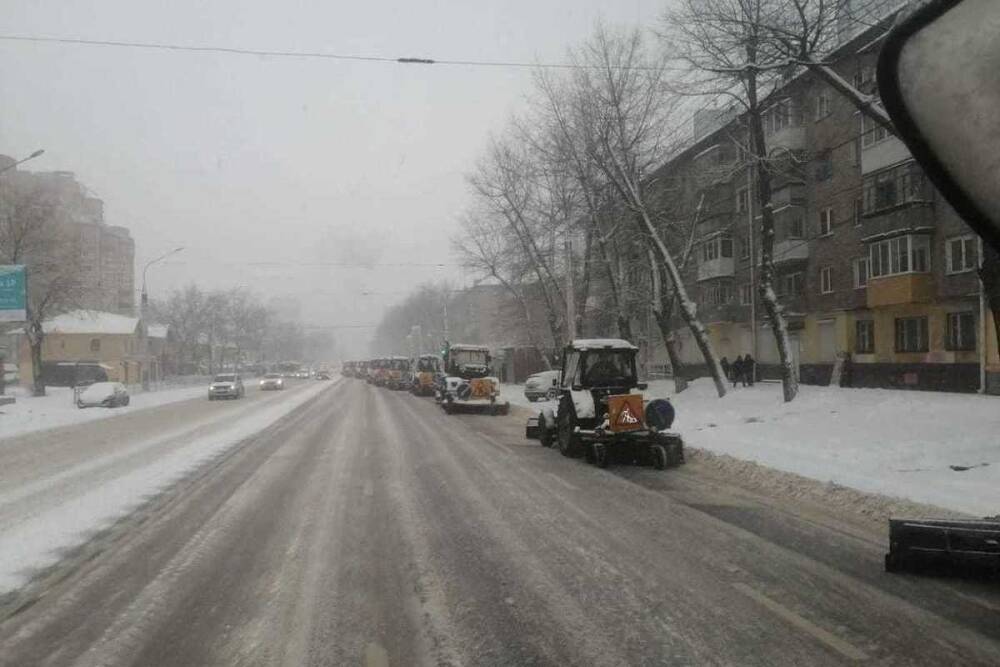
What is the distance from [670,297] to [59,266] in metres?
32.3

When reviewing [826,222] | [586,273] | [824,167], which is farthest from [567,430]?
[824,167]

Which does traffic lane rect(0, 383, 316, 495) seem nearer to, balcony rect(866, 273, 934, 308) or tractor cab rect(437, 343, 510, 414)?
tractor cab rect(437, 343, 510, 414)

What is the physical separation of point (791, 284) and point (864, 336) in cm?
608

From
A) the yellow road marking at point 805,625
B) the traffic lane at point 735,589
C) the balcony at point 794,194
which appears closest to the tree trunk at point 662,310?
the balcony at point 794,194

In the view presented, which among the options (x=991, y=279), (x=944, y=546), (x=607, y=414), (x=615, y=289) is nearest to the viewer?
Answer: (x=944, y=546)

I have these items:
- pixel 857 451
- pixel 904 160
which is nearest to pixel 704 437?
pixel 857 451

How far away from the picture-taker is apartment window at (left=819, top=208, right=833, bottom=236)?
32562mm

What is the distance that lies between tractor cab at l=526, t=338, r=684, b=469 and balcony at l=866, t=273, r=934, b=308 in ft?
50.5

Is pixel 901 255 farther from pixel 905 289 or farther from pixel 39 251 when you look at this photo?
pixel 39 251

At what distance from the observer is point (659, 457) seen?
1312cm

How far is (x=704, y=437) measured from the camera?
1719 centimetres

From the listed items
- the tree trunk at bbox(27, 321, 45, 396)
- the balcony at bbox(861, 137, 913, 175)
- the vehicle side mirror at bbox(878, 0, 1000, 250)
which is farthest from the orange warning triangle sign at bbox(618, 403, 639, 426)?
the tree trunk at bbox(27, 321, 45, 396)

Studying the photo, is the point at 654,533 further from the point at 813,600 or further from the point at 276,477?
the point at 276,477

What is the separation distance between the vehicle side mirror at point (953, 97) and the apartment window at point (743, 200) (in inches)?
1367
